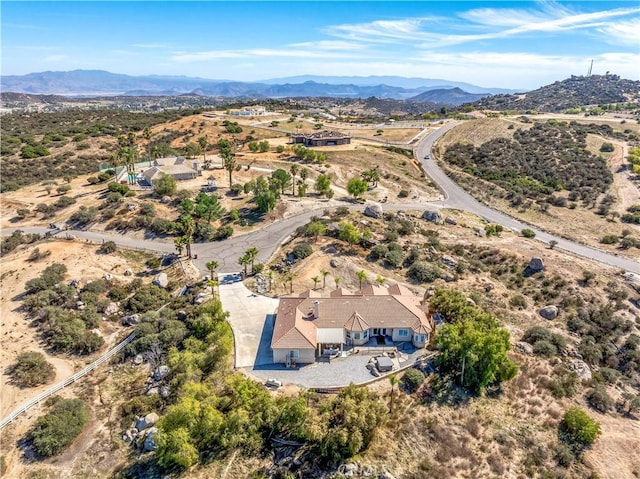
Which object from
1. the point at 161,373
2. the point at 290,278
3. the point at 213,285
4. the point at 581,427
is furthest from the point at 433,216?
the point at 161,373

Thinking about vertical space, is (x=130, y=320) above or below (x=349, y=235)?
below

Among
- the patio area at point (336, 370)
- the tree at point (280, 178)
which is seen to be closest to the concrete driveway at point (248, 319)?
the patio area at point (336, 370)

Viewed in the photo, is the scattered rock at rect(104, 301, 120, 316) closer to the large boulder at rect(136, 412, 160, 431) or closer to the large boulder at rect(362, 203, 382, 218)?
the large boulder at rect(136, 412, 160, 431)

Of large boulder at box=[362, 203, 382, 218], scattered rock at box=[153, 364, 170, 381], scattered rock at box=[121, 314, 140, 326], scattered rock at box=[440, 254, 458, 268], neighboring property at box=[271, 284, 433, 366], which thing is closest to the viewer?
scattered rock at box=[153, 364, 170, 381]

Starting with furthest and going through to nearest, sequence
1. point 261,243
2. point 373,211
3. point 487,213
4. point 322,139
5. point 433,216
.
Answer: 1. point 322,139
2. point 487,213
3. point 433,216
4. point 373,211
5. point 261,243

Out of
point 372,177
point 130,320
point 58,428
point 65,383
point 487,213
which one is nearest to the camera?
point 58,428

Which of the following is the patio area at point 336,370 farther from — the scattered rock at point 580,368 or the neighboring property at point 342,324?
the scattered rock at point 580,368

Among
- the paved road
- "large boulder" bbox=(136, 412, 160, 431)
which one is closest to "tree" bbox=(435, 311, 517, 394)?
"large boulder" bbox=(136, 412, 160, 431)

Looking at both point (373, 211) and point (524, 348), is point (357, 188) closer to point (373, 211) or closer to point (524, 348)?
point (373, 211)
